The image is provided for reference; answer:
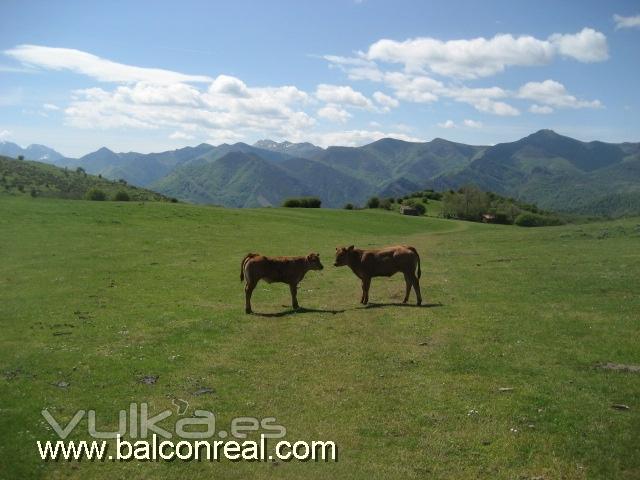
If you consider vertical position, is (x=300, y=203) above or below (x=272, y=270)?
above

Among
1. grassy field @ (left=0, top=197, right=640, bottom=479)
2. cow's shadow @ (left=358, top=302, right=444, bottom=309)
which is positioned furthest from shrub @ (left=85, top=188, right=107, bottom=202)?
cow's shadow @ (left=358, top=302, right=444, bottom=309)

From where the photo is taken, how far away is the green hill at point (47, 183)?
96.7 metres

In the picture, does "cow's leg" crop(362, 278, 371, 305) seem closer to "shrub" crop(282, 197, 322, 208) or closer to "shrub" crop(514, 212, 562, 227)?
"shrub" crop(282, 197, 322, 208)

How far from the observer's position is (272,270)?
22.7 meters

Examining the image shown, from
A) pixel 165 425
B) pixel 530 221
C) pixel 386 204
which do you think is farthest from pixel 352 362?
pixel 530 221

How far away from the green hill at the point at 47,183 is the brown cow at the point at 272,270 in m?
71.4

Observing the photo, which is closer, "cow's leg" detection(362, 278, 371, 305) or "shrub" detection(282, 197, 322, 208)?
"cow's leg" detection(362, 278, 371, 305)

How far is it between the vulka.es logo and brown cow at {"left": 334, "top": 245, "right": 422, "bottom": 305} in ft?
41.0

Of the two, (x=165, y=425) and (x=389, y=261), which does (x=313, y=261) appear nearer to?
(x=389, y=261)

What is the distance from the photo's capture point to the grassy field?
10.1 m

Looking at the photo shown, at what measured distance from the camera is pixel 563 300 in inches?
886

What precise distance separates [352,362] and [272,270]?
806cm

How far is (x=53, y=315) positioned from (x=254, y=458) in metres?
14.3

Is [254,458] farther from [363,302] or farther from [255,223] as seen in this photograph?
[255,223]
